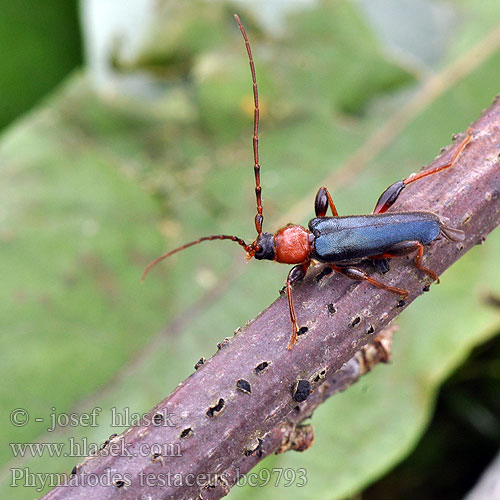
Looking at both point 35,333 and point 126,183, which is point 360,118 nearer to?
point 126,183

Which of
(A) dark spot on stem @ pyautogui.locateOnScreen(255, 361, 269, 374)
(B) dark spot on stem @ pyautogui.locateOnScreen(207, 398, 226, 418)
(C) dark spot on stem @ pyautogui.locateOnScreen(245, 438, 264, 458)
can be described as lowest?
(C) dark spot on stem @ pyautogui.locateOnScreen(245, 438, 264, 458)

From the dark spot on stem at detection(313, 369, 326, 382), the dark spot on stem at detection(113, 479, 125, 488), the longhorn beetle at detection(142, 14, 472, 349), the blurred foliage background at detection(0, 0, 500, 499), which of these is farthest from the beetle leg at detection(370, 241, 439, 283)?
the blurred foliage background at detection(0, 0, 500, 499)

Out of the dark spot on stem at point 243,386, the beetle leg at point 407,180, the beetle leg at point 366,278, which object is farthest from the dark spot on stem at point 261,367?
the beetle leg at point 407,180

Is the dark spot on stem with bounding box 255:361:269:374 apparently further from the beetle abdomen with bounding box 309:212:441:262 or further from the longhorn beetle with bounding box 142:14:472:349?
the beetle abdomen with bounding box 309:212:441:262

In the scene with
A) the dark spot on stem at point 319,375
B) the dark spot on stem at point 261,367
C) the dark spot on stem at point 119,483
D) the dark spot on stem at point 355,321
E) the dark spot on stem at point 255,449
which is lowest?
the dark spot on stem at point 255,449

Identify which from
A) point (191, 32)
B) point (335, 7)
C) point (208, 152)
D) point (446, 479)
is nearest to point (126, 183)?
point (208, 152)

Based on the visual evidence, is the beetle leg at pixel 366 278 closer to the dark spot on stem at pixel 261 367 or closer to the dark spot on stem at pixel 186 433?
the dark spot on stem at pixel 261 367
